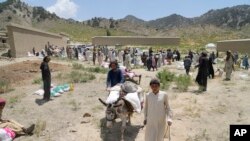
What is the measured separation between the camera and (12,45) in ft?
93.3

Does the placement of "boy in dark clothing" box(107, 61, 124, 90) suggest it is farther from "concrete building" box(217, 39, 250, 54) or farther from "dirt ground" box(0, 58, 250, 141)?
"concrete building" box(217, 39, 250, 54)

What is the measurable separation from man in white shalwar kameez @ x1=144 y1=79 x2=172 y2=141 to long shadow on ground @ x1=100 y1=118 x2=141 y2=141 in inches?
64.7

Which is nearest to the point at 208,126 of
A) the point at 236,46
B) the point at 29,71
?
the point at 29,71

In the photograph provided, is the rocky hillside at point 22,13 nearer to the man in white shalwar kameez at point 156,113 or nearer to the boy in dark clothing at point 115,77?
the boy in dark clothing at point 115,77

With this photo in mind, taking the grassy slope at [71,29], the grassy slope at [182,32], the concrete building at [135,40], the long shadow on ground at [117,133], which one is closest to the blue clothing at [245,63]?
the long shadow on ground at [117,133]

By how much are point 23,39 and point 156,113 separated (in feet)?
81.1

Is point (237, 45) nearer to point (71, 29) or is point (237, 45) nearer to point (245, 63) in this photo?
point (245, 63)

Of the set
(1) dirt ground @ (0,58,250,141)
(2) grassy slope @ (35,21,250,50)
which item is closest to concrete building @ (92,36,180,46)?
(2) grassy slope @ (35,21,250,50)

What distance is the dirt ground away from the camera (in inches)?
353

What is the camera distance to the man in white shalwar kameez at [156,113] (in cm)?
676

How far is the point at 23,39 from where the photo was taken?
98.2 ft

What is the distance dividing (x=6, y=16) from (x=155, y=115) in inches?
2956

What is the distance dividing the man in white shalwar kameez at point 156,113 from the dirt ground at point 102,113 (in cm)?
163

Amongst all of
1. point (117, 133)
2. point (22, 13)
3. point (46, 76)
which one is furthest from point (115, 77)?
point (22, 13)
